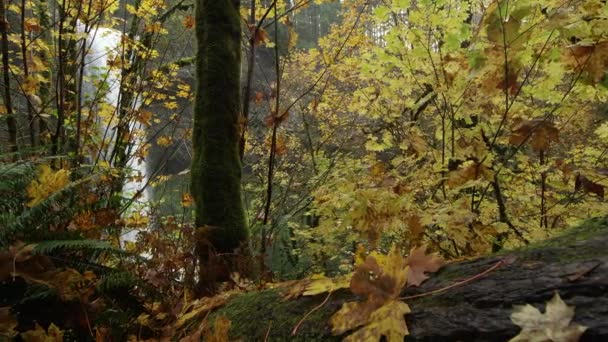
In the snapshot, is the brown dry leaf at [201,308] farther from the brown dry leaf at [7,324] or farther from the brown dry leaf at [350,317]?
the brown dry leaf at [350,317]

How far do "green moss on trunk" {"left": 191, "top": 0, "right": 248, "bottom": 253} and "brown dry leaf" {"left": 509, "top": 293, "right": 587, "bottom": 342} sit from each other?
1.80 meters

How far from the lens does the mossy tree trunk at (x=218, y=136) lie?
2.38 m

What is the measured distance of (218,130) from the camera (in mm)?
2457

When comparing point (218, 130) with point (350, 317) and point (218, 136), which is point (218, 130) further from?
point (350, 317)

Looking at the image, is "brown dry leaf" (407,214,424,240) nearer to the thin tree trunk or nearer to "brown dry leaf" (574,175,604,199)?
"brown dry leaf" (574,175,604,199)

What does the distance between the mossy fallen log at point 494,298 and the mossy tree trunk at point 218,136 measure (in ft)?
3.86

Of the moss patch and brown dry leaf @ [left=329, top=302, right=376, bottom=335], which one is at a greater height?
Result: brown dry leaf @ [left=329, top=302, right=376, bottom=335]

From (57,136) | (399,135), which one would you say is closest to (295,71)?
(399,135)

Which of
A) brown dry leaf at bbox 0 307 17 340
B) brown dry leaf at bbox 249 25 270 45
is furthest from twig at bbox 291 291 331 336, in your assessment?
brown dry leaf at bbox 249 25 270 45

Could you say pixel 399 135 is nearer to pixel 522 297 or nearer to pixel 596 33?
pixel 596 33

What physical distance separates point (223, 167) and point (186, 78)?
61.2 feet

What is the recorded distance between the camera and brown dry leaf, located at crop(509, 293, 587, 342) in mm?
729

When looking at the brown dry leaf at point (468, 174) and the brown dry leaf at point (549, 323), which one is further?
the brown dry leaf at point (468, 174)

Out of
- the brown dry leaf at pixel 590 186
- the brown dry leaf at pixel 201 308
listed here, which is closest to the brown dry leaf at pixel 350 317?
the brown dry leaf at pixel 201 308
